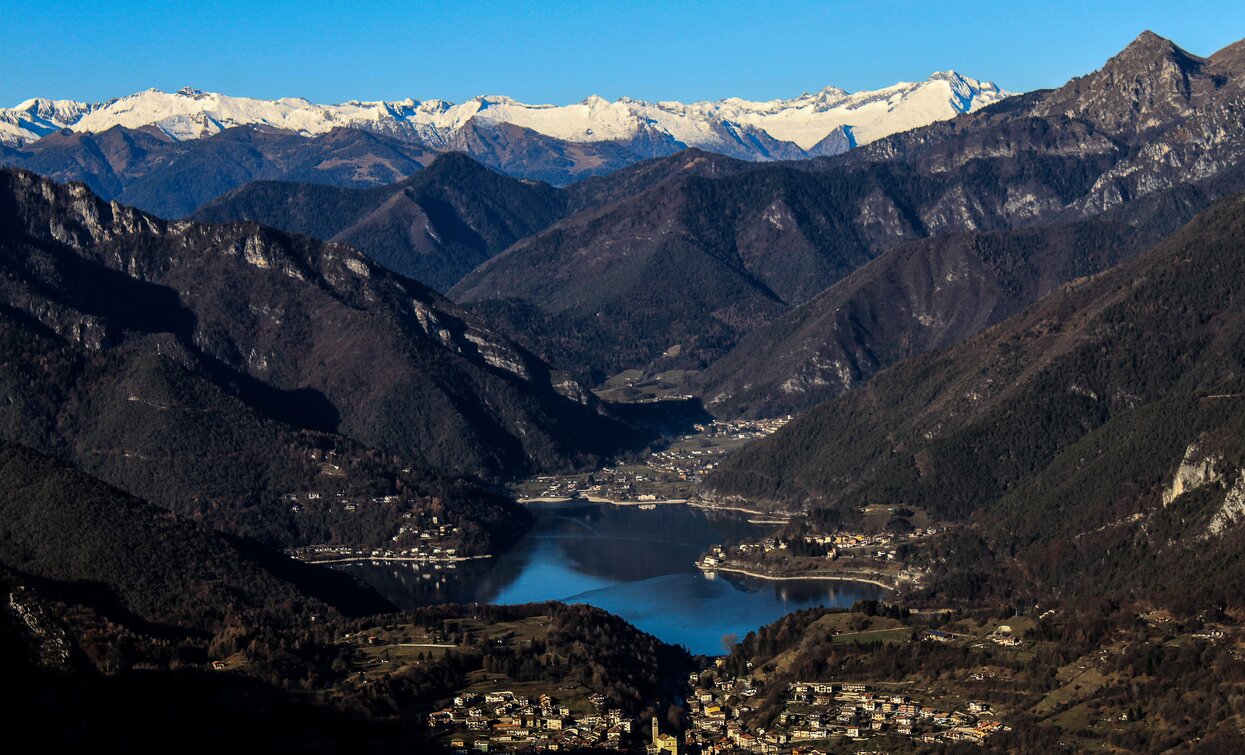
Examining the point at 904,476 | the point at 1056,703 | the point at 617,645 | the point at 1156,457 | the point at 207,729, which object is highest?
the point at 904,476

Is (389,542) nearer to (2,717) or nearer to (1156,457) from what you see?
(1156,457)

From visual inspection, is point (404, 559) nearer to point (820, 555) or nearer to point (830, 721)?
point (820, 555)

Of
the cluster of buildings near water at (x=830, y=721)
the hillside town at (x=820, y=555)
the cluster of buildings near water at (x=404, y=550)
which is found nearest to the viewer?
the cluster of buildings near water at (x=830, y=721)

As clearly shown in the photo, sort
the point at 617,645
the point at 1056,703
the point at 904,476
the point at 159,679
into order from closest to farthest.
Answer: the point at 159,679 < the point at 1056,703 < the point at 617,645 < the point at 904,476

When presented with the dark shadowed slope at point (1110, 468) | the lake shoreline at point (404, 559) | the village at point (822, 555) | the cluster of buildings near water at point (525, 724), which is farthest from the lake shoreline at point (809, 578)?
the cluster of buildings near water at point (525, 724)

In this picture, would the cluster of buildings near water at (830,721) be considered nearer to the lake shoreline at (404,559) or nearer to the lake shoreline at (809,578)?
the lake shoreline at (809,578)

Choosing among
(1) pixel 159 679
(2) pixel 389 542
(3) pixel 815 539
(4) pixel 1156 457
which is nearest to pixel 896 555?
(3) pixel 815 539

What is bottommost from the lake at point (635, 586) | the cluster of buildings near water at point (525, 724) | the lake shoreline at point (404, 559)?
the cluster of buildings near water at point (525, 724)

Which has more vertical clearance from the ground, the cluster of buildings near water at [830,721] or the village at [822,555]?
the village at [822,555]
